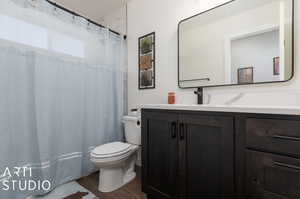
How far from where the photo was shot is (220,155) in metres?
0.93


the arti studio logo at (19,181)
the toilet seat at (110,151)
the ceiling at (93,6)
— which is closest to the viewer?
the arti studio logo at (19,181)

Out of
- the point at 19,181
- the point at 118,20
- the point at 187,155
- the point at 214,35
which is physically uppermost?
the point at 118,20

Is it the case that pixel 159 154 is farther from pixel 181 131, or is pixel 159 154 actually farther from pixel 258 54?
pixel 258 54

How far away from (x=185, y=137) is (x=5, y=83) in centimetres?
150

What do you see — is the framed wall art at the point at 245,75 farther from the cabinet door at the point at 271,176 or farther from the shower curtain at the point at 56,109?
the shower curtain at the point at 56,109

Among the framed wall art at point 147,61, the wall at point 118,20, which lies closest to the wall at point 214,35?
the framed wall art at point 147,61

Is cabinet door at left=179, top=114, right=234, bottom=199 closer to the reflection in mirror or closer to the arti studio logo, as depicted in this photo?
the reflection in mirror

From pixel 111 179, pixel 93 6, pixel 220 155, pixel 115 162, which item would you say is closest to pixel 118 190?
pixel 111 179

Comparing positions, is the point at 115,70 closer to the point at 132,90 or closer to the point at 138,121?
the point at 132,90

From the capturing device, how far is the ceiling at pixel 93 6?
2.22 metres

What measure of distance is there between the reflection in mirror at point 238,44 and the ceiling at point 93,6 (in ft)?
4.26

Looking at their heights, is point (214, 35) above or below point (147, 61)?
above

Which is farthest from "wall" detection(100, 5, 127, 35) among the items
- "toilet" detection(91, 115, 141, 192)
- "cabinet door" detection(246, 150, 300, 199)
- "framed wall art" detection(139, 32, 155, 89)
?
"cabinet door" detection(246, 150, 300, 199)

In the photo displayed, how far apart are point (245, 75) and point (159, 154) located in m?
0.99
